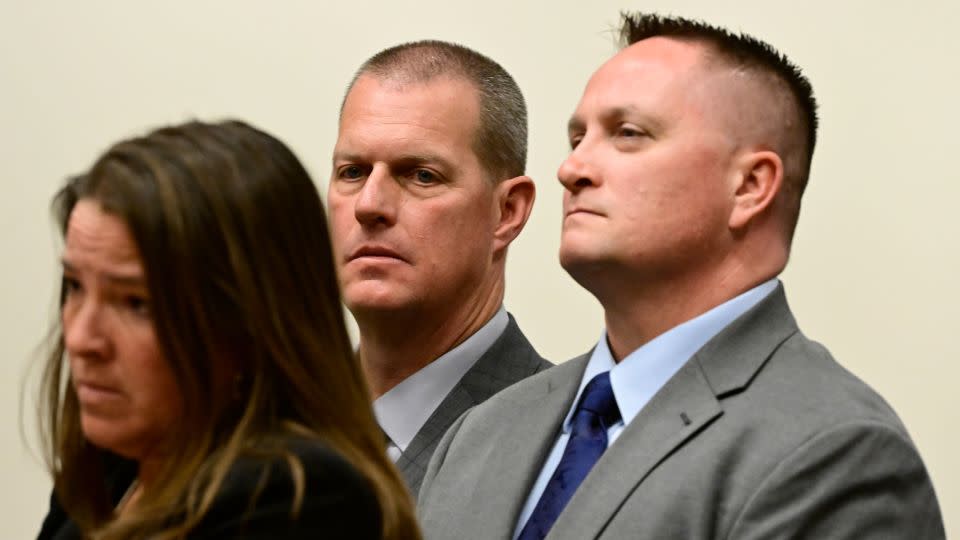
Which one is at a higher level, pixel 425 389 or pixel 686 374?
pixel 686 374

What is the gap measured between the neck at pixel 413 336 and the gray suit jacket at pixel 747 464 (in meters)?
0.55

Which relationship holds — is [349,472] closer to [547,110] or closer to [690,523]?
[690,523]

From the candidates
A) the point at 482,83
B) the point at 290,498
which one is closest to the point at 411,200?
the point at 482,83

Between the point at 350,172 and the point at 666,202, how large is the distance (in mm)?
767

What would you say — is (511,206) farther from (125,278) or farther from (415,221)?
(125,278)

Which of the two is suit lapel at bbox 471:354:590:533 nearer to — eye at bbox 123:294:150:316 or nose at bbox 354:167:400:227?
nose at bbox 354:167:400:227

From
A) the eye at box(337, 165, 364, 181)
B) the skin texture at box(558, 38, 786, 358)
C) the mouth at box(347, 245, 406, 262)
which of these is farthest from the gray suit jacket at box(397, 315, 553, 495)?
the skin texture at box(558, 38, 786, 358)

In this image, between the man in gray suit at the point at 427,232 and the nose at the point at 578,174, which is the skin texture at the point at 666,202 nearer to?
the nose at the point at 578,174

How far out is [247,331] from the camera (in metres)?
1.46

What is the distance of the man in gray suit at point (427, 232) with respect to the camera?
268 centimetres

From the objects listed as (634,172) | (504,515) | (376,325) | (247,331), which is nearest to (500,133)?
(376,325)

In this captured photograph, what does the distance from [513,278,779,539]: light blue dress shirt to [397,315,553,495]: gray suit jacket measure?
447 mm

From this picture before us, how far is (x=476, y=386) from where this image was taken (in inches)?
108

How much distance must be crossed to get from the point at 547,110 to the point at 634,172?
1.44 metres
